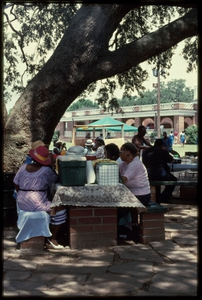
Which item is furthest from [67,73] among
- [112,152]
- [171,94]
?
[171,94]

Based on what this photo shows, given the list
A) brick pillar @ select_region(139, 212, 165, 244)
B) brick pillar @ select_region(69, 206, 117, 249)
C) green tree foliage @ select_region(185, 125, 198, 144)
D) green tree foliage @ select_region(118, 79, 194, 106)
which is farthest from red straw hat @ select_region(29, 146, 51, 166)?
green tree foliage @ select_region(118, 79, 194, 106)

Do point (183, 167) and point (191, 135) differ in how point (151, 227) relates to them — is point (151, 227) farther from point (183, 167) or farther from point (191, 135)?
point (191, 135)

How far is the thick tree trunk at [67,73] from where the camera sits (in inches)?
299

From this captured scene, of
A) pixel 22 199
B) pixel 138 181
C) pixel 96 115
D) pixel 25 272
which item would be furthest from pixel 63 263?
pixel 96 115

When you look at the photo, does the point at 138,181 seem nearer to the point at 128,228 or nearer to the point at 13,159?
the point at 128,228

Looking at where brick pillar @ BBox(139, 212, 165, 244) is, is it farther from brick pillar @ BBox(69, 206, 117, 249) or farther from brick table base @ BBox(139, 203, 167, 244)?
brick pillar @ BBox(69, 206, 117, 249)

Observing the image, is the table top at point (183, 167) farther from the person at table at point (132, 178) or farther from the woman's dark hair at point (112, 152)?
the person at table at point (132, 178)

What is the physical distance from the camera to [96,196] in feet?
18.1

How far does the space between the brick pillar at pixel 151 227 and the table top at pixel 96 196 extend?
267 millimetres

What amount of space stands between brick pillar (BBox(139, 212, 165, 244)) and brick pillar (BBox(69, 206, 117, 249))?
0.37 metres

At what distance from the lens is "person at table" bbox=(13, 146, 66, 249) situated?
5.59 metres

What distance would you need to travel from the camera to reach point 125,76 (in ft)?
45.3

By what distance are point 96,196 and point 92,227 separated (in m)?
0.45

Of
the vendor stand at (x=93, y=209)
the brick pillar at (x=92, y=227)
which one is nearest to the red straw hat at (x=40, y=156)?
the vendor stand at (x=93, y=209)
